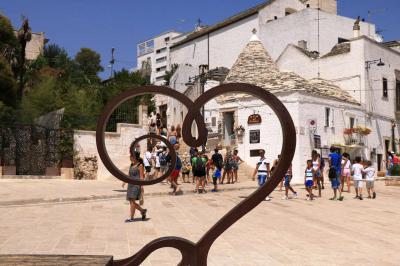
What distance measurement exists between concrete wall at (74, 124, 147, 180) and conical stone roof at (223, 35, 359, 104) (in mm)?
6008

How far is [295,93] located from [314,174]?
28.6 ft

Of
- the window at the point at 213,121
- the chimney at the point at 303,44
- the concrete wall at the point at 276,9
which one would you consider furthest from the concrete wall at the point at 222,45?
the window at the point at 213,121

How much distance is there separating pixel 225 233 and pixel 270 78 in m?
19.0

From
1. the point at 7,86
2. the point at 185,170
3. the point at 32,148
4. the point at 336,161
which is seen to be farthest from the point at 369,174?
the point at 7,86

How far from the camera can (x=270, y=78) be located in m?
26.0

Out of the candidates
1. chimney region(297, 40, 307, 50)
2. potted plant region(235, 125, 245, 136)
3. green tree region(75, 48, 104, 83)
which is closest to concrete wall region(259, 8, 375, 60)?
chimney region(297, 40, 307, 50)

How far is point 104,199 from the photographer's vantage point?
42.9ft

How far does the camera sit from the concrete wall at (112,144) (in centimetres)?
2117

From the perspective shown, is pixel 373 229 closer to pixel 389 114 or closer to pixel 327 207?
pixel 327 207

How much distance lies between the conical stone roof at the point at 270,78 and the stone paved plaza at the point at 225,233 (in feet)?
36.6

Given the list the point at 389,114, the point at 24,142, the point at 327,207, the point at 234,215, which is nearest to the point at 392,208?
the point at 327,207

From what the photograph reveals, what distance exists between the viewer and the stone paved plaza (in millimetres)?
6371

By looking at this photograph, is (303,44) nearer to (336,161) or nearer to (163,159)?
(163,159)

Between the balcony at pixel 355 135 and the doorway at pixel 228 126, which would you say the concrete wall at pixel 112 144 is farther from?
the balcony at pixel 355 135
